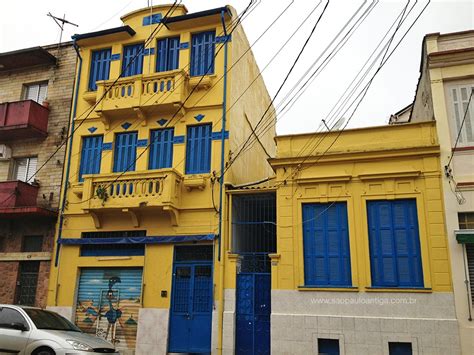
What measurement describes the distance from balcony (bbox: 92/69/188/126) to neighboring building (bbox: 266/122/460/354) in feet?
14.9

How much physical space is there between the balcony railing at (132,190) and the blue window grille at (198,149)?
795 mm

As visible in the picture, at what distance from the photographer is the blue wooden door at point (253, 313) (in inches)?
533

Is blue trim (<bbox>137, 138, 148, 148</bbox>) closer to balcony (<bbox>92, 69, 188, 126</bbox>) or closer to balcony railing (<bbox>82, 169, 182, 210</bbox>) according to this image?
balcony (<bbox>92, 69, 188, 126</bbox>)

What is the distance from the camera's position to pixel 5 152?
1823 cm

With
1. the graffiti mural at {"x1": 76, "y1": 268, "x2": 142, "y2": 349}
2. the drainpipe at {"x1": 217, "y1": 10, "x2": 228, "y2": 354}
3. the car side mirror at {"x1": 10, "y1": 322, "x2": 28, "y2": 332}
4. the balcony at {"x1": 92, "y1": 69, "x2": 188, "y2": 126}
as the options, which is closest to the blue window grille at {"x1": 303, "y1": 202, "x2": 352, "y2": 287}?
the drainpipe at {"x1": 217, "y1": 10, "x2": 228, "y2": 354}

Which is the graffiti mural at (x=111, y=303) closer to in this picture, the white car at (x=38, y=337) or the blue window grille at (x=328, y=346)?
the white car at (x=38, y=337)

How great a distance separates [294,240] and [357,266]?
2.01m

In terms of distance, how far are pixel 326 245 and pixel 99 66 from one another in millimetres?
11670

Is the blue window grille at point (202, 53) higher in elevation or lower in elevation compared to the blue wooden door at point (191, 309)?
higher

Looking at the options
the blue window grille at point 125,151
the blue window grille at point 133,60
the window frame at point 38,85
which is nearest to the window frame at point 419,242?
the blue window grille at point 125,151

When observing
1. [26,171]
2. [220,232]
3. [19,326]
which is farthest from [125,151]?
[19,326]

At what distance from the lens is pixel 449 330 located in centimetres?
1167

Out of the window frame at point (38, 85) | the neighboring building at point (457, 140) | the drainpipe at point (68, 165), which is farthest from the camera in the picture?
the window frame at point (38, 85)

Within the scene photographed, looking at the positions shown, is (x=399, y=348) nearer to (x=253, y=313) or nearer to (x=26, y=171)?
(x=253, y=313)
